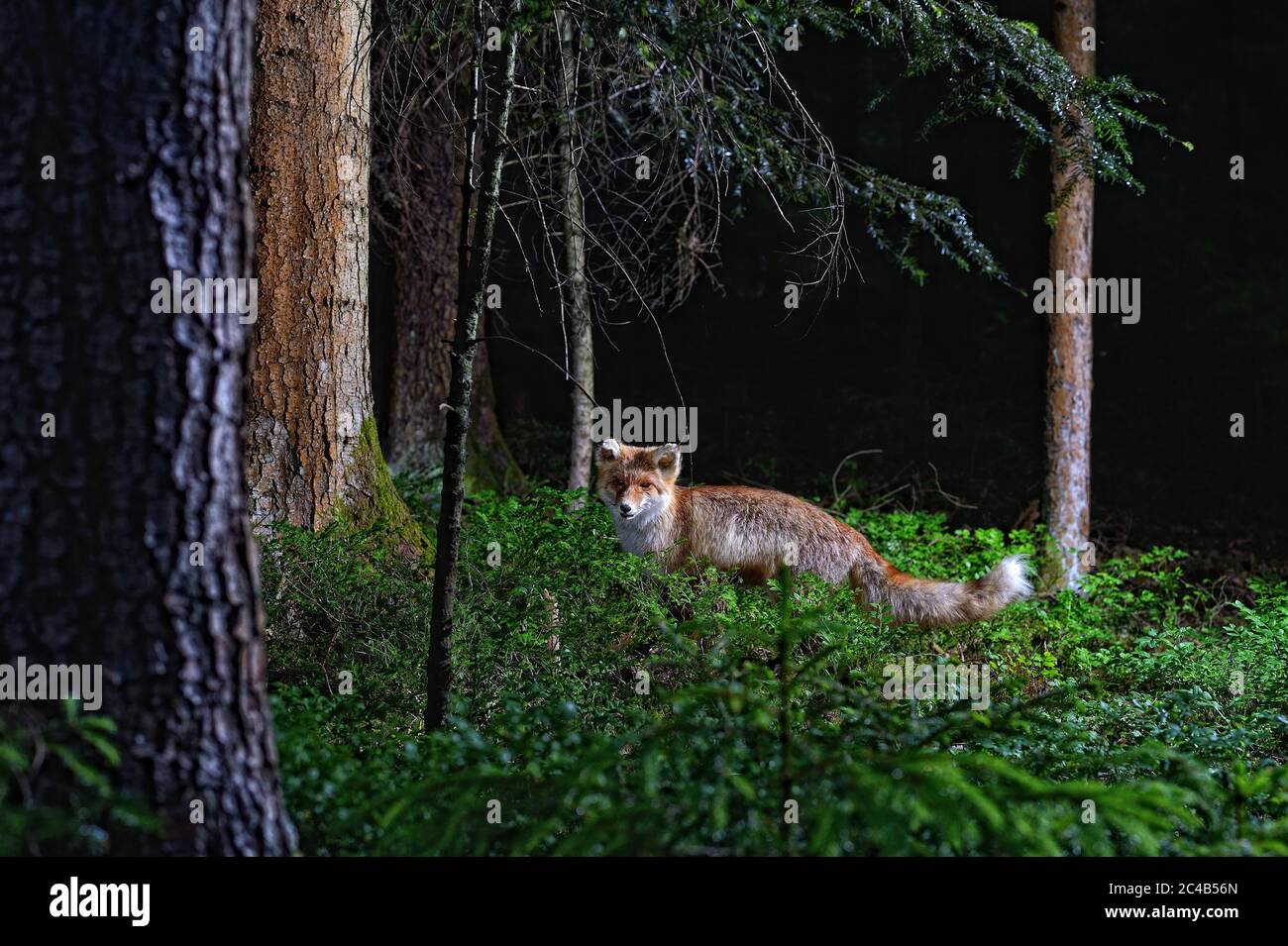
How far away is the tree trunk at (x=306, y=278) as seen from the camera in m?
8.11

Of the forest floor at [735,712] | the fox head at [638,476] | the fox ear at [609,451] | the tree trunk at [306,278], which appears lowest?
the forest floor at [735,712]

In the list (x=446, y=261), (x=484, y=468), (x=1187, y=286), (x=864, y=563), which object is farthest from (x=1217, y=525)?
(x=446, y=261)

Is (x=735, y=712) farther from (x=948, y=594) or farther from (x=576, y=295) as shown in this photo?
(x=576, y=295)

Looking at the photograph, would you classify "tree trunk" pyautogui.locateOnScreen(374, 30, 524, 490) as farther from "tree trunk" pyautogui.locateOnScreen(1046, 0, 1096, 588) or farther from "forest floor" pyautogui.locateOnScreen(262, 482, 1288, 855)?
"tree trunk" pyautogui.locateOnScreen(1046, 0, 1096, 588)

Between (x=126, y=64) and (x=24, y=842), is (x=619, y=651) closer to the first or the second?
(x=24, y=842)

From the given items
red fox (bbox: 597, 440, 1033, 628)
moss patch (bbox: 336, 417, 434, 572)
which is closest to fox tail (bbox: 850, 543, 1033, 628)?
red fox (bbox: 597, 440, 1033, 628)

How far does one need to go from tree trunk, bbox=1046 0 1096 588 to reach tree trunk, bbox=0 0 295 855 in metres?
8.63

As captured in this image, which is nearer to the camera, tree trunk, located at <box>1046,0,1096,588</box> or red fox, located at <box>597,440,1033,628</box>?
red fox, located at <box>597,440,1033,628</box>

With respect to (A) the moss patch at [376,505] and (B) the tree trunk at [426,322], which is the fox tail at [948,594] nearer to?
(A) the moss patch at [376,505]

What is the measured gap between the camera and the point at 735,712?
4461mm

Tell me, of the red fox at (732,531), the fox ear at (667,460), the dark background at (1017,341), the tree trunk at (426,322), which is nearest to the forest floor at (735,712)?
the red fox at (732,531)

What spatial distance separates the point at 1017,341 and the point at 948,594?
1191 cm

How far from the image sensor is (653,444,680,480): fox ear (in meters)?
8.70

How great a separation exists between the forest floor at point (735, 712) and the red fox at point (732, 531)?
33 centimetres
